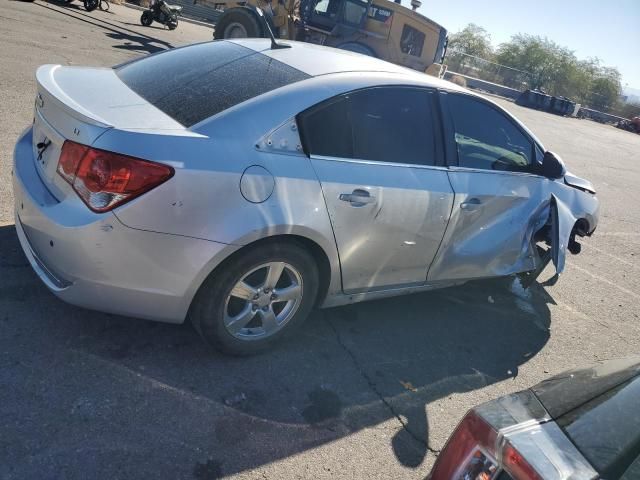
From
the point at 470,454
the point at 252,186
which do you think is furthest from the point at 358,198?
the point at 470,454

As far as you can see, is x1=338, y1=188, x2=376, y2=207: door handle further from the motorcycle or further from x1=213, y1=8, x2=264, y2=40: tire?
the motorcycle

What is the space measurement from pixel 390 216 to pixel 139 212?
1496 mm

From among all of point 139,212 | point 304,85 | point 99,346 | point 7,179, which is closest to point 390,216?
point 304,85

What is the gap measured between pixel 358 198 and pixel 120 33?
530 inches

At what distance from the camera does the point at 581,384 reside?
1.93 m

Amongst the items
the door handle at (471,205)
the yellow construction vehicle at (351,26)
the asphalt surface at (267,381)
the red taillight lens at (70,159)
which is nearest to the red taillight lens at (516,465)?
the asphalt surface at (267,381)

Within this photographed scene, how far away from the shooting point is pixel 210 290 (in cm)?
280

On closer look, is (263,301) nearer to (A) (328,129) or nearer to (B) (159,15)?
(A) (328,129)

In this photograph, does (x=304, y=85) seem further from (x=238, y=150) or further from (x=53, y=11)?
(x=53, y=11)

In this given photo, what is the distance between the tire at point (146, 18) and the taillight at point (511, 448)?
60.3 feet

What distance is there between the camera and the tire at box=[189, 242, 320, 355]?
2.81 metres

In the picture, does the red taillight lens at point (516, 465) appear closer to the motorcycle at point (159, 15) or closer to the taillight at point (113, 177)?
the taillight at point (113, 177)

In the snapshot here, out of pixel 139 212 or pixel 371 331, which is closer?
pixel 139 212

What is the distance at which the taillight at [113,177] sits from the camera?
2463 mm
